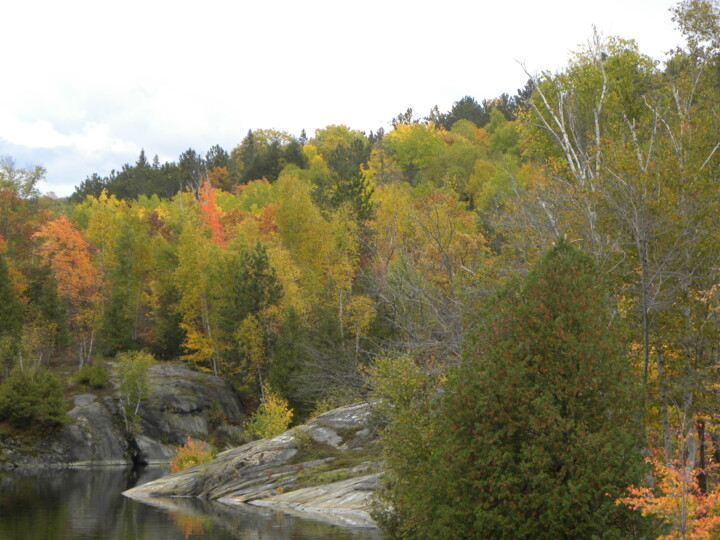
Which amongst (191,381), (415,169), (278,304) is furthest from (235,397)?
(415,169)

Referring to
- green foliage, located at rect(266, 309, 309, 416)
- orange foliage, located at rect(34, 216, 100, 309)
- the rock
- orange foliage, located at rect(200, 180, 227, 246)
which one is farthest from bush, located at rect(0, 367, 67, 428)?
orange foliage, located at rect(200, 180, 227, 246)

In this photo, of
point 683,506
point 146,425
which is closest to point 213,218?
point 146,425

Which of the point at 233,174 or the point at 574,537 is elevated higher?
the point at 233,174

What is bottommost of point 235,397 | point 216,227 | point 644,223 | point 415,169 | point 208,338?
point 235,397

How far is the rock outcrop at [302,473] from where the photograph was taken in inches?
1326

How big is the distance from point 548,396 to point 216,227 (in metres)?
71.9

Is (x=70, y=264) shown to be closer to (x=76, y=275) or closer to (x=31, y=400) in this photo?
(x=76, y=275)

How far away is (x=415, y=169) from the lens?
119 meters

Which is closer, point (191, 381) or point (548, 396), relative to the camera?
point (548, 396)

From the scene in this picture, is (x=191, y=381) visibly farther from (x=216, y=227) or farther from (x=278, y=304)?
(x=216, y=227)

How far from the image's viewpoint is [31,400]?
57281mm

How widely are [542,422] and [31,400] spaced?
51.2 meters

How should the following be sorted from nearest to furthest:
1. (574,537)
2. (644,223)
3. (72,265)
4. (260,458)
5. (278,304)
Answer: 1. (574,537)
2. (644,223)
3. (260,458)
4. (278,304)
5. (72,265)

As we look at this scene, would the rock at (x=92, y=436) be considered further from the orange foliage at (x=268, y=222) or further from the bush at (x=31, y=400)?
the orange foliage at (x=268, y=222)
